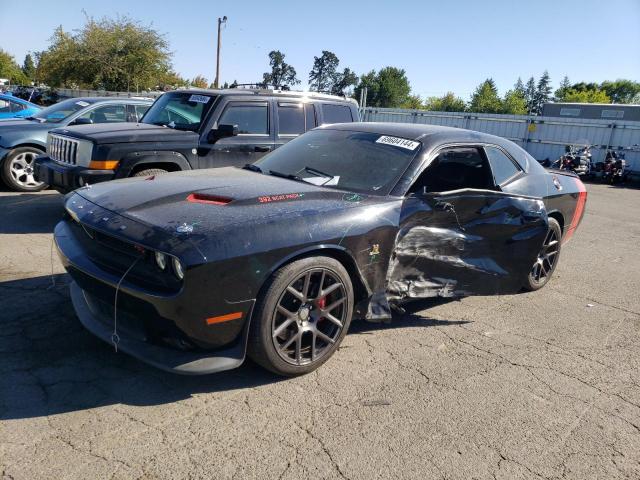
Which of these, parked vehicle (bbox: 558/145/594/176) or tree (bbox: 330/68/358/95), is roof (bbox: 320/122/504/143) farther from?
tree (bbox: 330/68/358/95)

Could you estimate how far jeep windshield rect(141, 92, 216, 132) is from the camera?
672cm

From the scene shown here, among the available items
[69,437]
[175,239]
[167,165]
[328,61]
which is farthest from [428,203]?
[328,61]

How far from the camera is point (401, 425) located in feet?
9.32

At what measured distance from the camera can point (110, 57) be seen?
31.5 metres

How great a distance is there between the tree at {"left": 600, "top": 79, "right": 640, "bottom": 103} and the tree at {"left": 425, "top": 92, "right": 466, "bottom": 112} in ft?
142

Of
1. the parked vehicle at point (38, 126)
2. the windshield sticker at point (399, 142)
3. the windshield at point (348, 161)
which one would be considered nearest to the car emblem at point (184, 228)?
the windshield at point (348, 161)

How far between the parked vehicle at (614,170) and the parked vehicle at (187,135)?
13.8 meters

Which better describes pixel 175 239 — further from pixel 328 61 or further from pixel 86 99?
pixel 328 61

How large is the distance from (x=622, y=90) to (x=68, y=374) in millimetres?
147322

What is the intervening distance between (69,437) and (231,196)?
1634 millimetres

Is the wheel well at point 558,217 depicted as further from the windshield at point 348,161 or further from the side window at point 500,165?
the windshield at point 348,161

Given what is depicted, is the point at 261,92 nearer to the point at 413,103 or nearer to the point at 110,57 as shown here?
the point at 110,57

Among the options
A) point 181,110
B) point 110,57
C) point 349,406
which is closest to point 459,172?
point 349,406

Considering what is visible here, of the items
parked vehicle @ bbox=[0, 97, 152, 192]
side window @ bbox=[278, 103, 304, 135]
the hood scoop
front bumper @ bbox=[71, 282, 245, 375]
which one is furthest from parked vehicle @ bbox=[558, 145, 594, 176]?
front bumper @ bbox=[71, 282, 245, 375]
